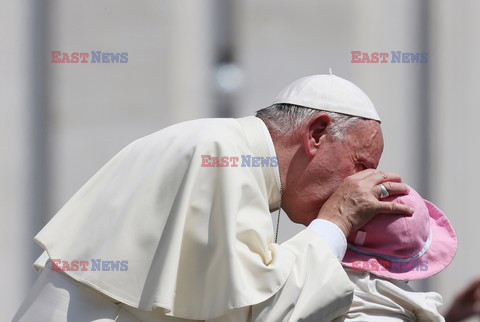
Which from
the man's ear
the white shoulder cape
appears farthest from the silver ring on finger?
the white shoulder cape

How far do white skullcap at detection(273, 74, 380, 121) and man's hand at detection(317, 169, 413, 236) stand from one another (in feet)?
0.92

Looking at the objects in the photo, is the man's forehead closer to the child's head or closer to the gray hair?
the gray hair

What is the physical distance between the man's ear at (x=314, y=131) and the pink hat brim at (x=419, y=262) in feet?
1.27

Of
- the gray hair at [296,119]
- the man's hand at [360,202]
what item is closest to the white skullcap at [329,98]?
the gray hair at [296,119]

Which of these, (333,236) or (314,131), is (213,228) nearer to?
(333,236)

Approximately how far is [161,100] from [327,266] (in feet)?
6.95

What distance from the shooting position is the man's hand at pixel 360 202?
369 centimetres

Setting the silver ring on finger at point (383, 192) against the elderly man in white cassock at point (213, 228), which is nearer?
the elderly man in white cassock at point (213, 228)

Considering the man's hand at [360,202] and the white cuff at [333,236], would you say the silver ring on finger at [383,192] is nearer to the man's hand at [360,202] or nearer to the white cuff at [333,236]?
the man's hand at [360,202]

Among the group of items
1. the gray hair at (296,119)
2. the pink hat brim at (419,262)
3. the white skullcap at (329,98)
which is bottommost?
the pink hat brim at (419,262)

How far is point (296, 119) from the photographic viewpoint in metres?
3.90

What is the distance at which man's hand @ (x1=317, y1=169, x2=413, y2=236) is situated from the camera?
369 centimetres

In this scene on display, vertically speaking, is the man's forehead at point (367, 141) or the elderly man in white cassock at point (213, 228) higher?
the man's forehead at point (367, 141)

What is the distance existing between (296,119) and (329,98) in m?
0.16
